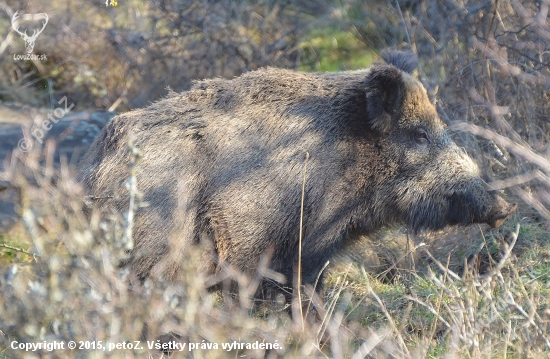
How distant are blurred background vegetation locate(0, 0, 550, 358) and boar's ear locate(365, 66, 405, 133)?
64 centimetres

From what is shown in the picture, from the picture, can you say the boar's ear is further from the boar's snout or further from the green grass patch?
the green grass patch

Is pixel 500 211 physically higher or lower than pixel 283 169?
lower

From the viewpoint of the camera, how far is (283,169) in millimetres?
5094

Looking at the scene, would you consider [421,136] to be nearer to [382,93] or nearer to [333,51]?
[382,93]

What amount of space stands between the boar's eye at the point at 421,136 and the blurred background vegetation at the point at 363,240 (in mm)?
420

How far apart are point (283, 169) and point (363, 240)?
0.99 metres

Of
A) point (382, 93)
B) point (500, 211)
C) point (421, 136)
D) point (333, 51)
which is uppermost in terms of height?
point (382, 93)

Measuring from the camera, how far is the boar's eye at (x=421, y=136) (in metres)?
5.49

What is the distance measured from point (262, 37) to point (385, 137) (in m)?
4.51

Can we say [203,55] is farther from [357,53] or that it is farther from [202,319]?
[202,319]

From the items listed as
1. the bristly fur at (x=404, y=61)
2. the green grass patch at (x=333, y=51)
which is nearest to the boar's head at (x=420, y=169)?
the bristly fur at (x=404, y=61)

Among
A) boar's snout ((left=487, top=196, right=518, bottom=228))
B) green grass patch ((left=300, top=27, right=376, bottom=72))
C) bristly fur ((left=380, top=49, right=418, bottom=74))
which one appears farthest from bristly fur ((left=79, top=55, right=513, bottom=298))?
green grass patch ((left=300, top=27, right=376, bottom=72))

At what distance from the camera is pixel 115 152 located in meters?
4.97

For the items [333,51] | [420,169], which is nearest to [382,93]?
[420,169]
